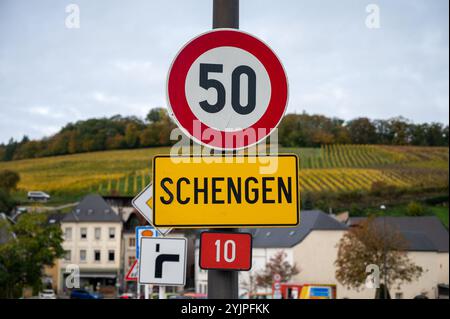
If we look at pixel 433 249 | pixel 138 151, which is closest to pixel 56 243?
pixel 433 249

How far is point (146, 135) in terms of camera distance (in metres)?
107

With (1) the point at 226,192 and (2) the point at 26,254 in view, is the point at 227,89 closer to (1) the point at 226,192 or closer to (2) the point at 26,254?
(1) the point at 226,192

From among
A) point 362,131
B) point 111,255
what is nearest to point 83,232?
point 111,255

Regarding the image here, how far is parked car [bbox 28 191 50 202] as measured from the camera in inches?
4150

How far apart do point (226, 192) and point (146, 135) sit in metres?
105

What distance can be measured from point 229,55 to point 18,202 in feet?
335

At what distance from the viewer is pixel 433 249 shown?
80.7m

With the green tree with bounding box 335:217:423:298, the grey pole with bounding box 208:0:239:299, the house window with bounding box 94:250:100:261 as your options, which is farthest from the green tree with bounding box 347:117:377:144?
the grey pole with bounding box 208:0:239:299

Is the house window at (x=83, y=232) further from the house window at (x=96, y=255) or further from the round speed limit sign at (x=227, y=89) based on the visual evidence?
the round speed limit sign at (x=227, y=89)

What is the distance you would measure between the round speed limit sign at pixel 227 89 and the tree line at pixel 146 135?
98.0 metres

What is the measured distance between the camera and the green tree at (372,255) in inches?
2224

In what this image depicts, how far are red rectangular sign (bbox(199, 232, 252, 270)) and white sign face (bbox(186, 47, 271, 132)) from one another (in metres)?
0.41
